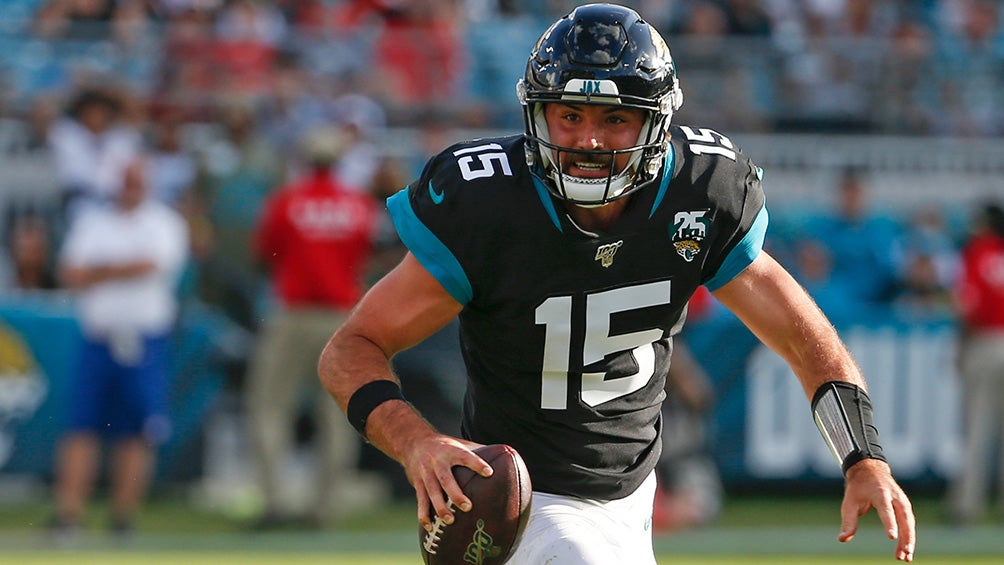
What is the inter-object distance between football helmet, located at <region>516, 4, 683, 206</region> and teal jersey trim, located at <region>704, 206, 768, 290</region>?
283 mm

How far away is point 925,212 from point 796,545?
338 centimetres

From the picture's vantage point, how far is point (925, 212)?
416 inches

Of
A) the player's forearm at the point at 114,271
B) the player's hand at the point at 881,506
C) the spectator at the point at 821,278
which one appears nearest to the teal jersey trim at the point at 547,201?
the player's hand at the point at 881,506

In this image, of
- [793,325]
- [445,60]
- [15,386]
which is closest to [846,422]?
[793,325]

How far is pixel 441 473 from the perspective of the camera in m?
3.16

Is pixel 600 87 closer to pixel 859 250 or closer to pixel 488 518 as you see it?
pixel 488 518

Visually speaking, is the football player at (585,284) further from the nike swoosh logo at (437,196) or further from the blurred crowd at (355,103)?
the blurred crowd at (355,103)

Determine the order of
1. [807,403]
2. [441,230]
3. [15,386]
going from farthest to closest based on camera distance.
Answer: [807,403] < [15,386] < [441,230]

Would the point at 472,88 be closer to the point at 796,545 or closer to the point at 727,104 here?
the point at 727,104

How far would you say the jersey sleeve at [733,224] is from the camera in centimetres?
372

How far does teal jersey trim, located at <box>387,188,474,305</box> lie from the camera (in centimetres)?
362

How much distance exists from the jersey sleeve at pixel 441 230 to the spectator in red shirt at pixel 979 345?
5884 mm

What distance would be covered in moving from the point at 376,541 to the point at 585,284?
4.75m

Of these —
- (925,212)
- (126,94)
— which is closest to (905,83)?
(925,212)
